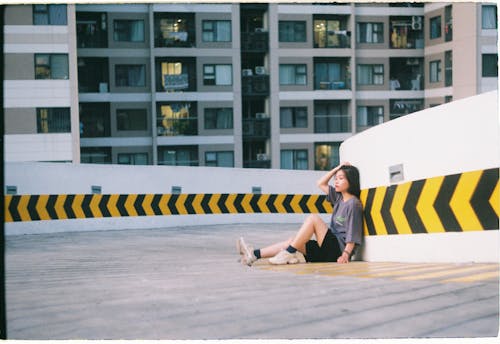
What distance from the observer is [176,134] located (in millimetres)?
46719

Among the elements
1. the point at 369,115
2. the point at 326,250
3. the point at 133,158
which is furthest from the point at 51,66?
the point at 326,250

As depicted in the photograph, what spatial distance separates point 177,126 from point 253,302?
138ft

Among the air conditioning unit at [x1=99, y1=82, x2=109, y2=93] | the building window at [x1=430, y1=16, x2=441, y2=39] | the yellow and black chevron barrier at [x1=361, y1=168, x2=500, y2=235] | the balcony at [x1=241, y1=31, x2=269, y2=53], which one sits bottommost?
the yellow and black chevron barrier at [x1=361, y1=168, x2=500, y2=235]

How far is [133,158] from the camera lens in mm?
46719

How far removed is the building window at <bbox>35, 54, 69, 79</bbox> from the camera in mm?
37312

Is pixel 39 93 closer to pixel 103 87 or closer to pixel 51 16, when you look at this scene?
pixel 51 16

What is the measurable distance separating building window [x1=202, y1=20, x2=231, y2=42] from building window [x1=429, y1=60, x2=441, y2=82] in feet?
46.3

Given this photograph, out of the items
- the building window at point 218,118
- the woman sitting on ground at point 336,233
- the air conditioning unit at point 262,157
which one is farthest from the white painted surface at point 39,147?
the woman sitting on ground at point 336,233

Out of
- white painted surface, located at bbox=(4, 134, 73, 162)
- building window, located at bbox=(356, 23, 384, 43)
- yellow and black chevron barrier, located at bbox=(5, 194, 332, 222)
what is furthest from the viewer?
building window, located at bbox=(356, 23, 384, 43)

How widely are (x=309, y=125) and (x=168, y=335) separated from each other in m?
45.0

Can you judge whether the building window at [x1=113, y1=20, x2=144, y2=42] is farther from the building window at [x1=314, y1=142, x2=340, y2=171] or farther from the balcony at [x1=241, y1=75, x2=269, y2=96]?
the building window at [x1=314, y1=142, x2=340, y2=171]

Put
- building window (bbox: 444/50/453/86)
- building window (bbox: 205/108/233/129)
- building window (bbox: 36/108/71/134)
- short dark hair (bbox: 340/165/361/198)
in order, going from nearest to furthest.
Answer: short dark hair (bbox: 340/165/361/198), building window (bbox: 36/108/71/134), building window (bbox: 205/108/233/129), building window (bbox: 444/50/453/86)

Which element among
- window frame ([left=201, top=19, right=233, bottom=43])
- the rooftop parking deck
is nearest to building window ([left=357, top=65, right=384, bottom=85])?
window frame ([left=201, top=19, right=233, bottom=43])

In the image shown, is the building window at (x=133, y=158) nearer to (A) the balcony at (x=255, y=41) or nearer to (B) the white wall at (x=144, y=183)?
(A) the balcony at (x=255, y=41)
